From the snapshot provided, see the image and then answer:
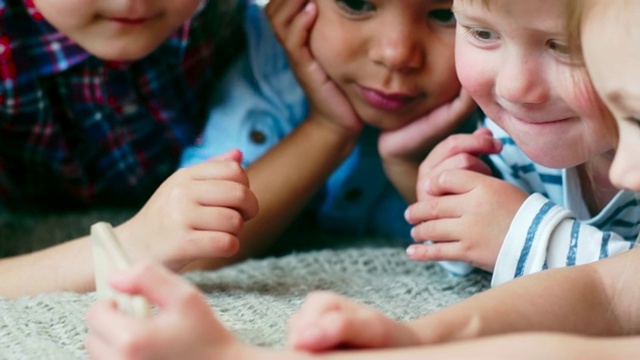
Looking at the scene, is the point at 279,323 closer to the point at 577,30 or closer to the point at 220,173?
the point at 220,173

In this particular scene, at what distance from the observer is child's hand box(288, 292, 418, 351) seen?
54 cm

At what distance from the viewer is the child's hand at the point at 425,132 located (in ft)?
3.27

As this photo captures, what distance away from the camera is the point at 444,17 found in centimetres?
93

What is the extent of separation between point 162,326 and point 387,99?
20.0 inches

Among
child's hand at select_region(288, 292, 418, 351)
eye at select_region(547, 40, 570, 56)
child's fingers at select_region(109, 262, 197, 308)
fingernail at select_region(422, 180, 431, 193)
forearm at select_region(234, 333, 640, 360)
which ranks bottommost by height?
fingernail at select_region(422, 180, 431, 193)

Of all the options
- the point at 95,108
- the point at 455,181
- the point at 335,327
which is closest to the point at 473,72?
the point at 455,181

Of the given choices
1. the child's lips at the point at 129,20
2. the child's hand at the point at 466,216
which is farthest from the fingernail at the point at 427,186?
the child's lips at the point at 129,20

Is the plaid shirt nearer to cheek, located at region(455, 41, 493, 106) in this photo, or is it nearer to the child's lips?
the child's lips

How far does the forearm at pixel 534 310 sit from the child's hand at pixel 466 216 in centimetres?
14

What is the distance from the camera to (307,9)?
1.00m

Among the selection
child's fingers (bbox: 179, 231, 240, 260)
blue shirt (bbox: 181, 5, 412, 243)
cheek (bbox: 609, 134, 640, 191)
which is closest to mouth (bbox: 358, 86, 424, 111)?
blue shirt (bbox: 181, 5, 412, 243)

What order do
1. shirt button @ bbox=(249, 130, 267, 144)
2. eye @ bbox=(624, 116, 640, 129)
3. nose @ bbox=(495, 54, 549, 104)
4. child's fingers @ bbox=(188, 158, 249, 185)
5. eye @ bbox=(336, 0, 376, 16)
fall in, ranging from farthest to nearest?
shirt button @ bbox=(249, 130, 267, 144) → eye @ bbox=(336, 0, 376, 16) → child's fingers @ bbox=(188, 158, 249, 185) → nose @ bbox=(495, 54, 549, 104) → eye @ bbox=(624, 116, 640, 129)

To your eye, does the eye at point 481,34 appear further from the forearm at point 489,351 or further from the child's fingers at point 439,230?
the forearm at point 489,351

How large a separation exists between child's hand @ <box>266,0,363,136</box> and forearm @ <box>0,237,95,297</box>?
0.30 meters
